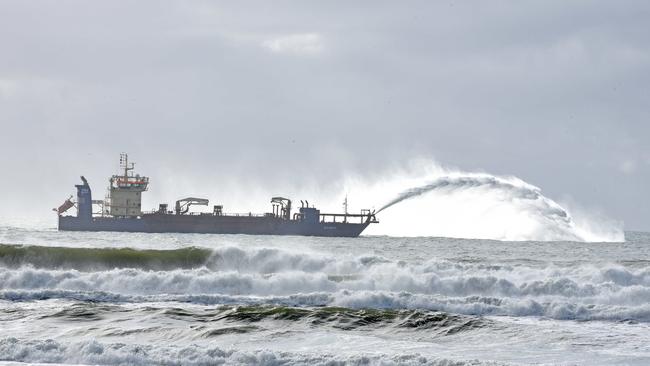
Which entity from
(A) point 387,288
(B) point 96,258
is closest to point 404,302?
(A) point 387,288

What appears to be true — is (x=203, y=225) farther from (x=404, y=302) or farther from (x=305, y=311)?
(x=305, y=311)

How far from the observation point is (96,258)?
35281 millimetres

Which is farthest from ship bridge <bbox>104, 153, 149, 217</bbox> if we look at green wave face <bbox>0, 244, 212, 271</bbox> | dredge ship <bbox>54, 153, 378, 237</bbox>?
green wave face <bbox>0, 244, 212, 271</bbox>

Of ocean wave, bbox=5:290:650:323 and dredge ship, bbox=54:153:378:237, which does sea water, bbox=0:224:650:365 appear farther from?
dredge ship, bbox=54:153:378:237

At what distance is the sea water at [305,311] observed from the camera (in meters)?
18.1

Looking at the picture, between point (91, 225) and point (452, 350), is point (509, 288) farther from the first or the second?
point (91, 225)

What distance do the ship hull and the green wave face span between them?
174 feet

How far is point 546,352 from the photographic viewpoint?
18.8m

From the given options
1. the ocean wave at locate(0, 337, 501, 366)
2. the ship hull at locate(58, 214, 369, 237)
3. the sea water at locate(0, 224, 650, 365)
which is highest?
the ship hull at locate(58, 214, 369, 237)

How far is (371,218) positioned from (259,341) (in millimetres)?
77145

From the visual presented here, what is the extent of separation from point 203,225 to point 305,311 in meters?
67.7

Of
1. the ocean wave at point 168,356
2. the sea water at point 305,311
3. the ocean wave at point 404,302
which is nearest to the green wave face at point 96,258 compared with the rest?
the sea water at point 305,311

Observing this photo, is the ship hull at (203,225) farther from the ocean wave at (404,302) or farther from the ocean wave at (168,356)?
the ocean wave at (168,356)

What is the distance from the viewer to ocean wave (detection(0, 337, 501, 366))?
17234 millimetres
